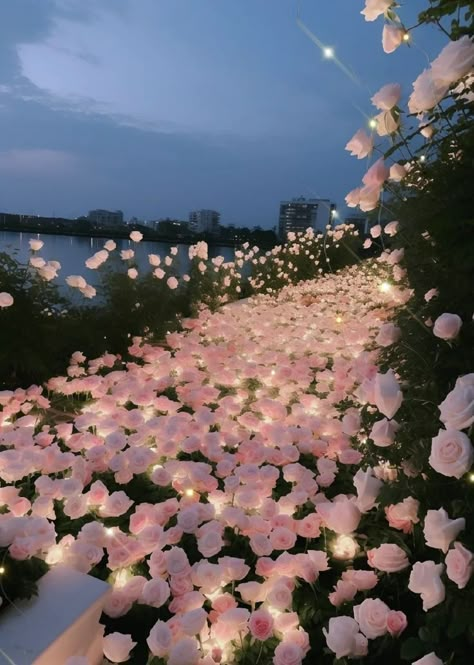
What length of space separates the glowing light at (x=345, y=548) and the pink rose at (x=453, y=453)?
111 cm

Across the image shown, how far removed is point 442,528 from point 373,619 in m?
0.50

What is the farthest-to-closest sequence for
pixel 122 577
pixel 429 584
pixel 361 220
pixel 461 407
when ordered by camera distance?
1. pixel 361 220
2. pixel 122 577
3. pixel 429 584
4. pixel 461 407

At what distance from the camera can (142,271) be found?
5.79 m

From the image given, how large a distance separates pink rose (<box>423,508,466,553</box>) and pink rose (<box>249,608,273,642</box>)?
0.66 meters

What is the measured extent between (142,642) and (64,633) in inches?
19.2

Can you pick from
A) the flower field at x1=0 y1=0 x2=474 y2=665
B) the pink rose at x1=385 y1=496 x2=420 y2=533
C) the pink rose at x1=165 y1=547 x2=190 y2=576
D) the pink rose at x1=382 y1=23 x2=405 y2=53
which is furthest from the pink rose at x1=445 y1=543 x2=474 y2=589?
the pink rose at x1=382 y1=23 x2=405 y2=53

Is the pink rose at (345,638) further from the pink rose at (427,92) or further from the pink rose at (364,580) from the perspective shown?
the pink rose at (427,92)

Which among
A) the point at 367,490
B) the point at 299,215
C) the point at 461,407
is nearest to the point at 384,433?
the point at 367,490

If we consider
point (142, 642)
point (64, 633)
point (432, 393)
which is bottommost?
point (142, 642)

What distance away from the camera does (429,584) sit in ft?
3.85

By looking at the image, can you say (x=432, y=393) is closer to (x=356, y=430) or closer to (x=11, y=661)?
(x=356, y=430)

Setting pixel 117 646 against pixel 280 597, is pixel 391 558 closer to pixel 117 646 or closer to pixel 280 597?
pixel 280 597

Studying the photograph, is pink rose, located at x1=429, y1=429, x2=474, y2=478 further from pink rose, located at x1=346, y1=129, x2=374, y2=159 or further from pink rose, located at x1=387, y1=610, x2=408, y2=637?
pink rose, located at x1=346, y1=129, x2=374, y2=159

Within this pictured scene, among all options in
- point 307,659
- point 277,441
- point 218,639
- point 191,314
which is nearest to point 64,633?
point 218,639
